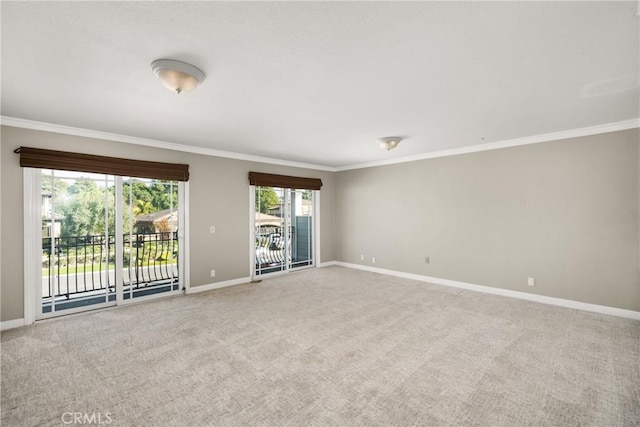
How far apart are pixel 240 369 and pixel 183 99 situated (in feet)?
8.69

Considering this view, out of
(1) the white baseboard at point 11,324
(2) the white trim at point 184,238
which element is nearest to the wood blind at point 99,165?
(2) the white trim at point 184,238

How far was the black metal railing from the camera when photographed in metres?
3.78

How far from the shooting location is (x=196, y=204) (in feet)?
16.3

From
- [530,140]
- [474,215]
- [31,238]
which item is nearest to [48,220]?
[31,238]

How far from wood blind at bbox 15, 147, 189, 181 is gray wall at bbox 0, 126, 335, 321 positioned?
5.0 inches

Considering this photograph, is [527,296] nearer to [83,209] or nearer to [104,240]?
[104,240]

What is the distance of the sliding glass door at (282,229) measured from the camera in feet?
19.6

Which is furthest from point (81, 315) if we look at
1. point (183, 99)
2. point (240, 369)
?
point (183, 99)

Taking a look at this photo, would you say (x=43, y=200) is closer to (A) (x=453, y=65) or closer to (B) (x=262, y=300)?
→ (B) (x=262, y=300)

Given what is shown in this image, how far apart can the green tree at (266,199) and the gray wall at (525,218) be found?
227 cm

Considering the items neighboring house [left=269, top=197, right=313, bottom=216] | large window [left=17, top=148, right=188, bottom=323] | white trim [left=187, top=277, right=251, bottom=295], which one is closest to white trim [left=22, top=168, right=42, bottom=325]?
large window [left=17, top=148, right=188, bottom=323]

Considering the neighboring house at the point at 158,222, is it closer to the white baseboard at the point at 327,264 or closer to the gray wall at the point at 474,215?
the gray wall at the point at 474,215

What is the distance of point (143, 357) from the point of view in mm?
2740

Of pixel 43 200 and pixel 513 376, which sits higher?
pixel 43 200
